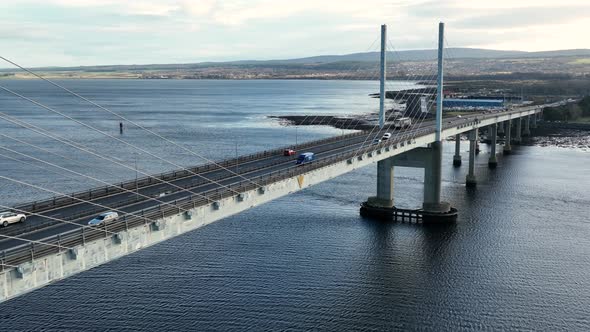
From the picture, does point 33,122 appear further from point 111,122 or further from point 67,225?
point 67,225

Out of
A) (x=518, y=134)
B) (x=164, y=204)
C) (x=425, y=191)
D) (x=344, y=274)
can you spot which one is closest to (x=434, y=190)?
(x=425, y=191)

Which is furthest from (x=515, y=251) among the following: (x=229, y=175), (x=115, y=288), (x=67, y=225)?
(x=67, y=225)

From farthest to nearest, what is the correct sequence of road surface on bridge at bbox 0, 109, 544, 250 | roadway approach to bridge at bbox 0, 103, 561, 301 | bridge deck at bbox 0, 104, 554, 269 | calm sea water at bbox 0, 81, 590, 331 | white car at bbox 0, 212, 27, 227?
1. calm sea water at bbox 0, 81, 590, 331
2. white car at bbox 0, 212, 27, 227
3. road surface on bridge at bbox 0, 109, 544, 250
4. bridge deck at bbox 0, 104, 554, 269
5. roadway approach to bridge at bbox 0, 103, 561, 301

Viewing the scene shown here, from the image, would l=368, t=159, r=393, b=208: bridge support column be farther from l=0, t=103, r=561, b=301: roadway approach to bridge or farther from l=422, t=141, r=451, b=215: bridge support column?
l=422, t=141, r=451, b=215: bridge support column

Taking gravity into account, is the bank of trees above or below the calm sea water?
above

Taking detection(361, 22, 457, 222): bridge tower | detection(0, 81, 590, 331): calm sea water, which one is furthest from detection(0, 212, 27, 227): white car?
detection(361, 22, 457, 222): bridge tower

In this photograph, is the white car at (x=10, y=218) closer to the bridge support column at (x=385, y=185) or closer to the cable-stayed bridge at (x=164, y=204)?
the cable-stayed bridge at (x=164, y=204)
